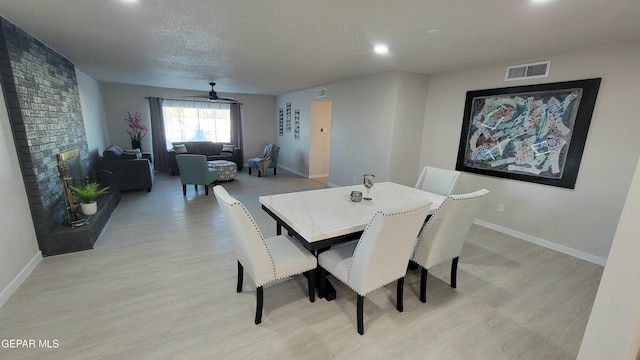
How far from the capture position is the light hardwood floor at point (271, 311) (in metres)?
1.62

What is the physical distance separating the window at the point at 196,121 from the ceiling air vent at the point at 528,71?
6751mm

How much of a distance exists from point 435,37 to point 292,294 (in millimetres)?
2673

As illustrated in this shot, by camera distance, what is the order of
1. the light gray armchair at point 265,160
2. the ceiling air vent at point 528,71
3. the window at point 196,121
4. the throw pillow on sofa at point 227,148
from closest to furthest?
1. the ceiling air vent at point 528,71
2. the light gray armchair at point 265,160
3. the window at point 196,121
4. the throw pillow on sofa at point 227,148

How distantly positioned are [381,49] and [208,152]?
5800 millimetres

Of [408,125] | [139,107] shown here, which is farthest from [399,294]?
[139,107]

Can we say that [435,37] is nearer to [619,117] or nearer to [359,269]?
[619,117]

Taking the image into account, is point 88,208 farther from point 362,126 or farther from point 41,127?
point 362,126

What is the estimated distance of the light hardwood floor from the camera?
1625 mm

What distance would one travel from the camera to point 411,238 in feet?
5.62

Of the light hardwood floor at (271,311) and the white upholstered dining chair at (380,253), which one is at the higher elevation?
the white upholstered dining chair at (380,253)

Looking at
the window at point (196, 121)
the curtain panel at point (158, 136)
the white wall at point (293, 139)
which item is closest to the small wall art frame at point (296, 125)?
the white wall at point (293, 139)

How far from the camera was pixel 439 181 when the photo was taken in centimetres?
286

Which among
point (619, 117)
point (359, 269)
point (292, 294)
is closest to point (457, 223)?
point (359, 269)

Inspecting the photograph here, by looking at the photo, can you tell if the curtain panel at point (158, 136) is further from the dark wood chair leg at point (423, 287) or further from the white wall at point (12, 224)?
the dark wood chair leg at point (423, 287)
